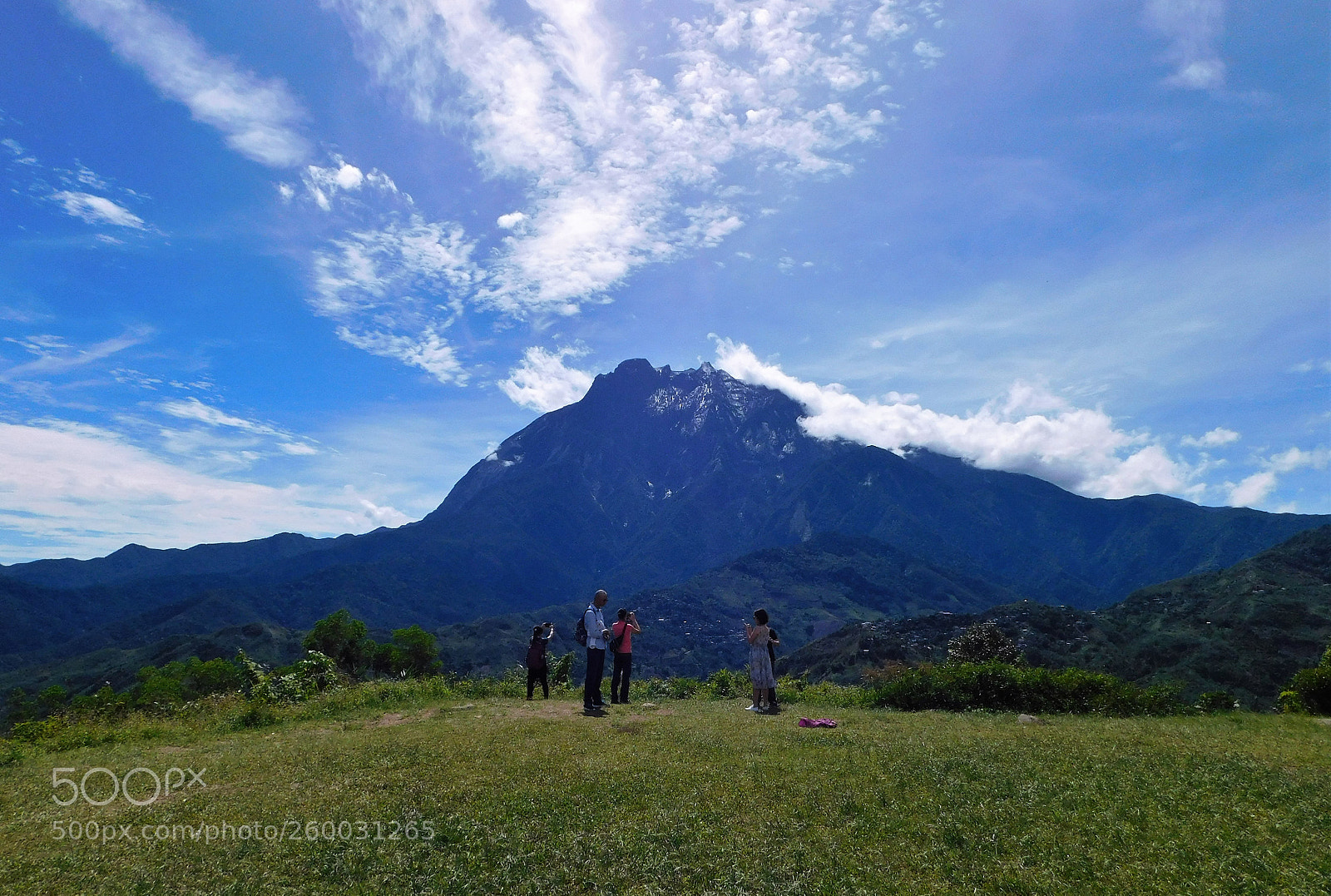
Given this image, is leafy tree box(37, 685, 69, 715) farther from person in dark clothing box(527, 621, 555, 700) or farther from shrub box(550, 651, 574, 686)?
person in dark clothing box(527, 621, 555, 700)

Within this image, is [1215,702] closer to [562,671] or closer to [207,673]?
[562,671]

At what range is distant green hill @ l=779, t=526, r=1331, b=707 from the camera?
64.4 m

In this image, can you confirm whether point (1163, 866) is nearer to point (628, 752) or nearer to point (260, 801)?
point (628, 752)

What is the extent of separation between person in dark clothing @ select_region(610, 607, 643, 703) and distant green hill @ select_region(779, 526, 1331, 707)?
140 ft

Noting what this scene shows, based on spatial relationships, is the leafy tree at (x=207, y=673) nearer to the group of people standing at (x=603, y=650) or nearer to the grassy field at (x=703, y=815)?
the group of people standing at (x=603, y=650)

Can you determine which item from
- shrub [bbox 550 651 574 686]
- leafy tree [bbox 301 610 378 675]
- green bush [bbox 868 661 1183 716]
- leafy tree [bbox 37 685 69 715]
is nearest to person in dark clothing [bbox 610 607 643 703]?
green bush [bbox 868 661 1183 716]

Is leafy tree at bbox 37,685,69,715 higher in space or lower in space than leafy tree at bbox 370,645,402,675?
lower

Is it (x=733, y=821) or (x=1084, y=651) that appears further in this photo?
(x=1084, y=651)

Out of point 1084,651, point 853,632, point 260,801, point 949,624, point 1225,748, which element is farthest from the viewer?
point 853,632

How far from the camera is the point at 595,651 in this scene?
778 inches

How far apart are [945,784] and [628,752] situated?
19.7 ft

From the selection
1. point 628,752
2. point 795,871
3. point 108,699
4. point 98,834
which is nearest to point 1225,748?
point 795,871

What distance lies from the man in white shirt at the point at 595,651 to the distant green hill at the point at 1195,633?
4502 centimetres

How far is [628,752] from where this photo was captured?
13.2 m
